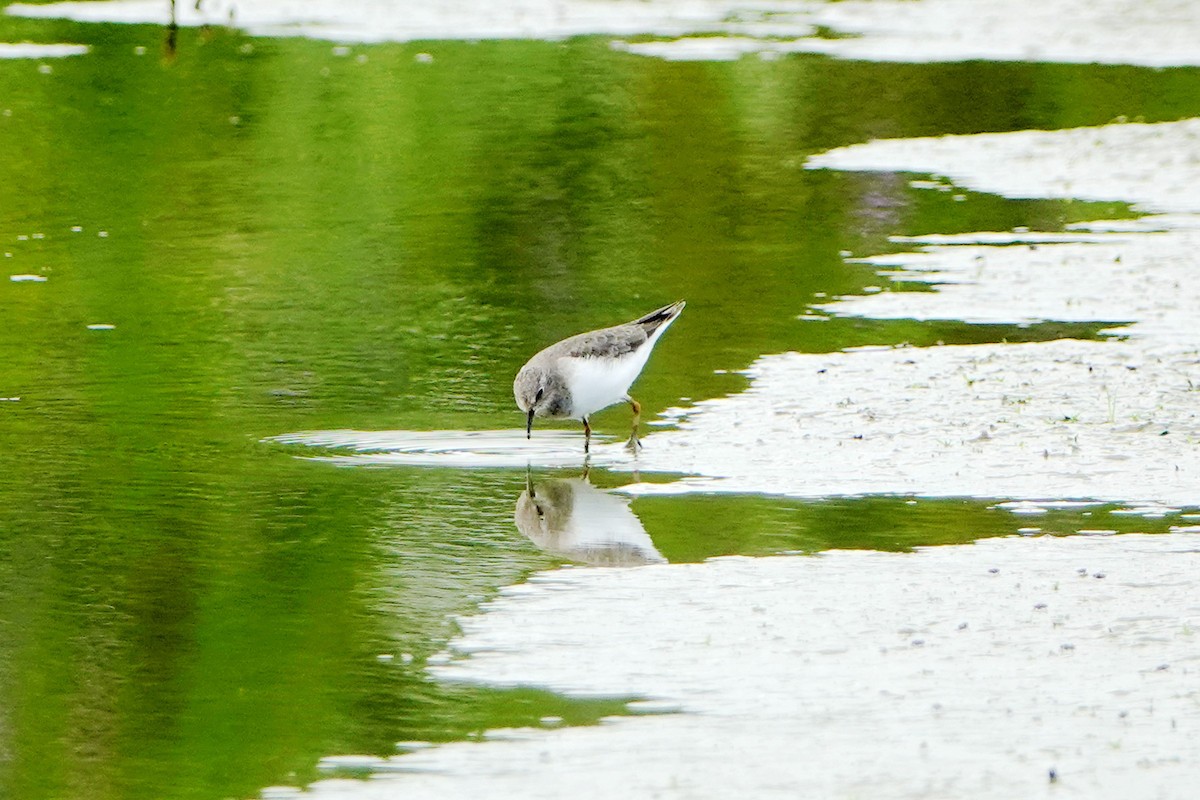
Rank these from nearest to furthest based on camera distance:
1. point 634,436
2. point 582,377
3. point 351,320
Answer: point 582,377
point 634,436
point 351,320

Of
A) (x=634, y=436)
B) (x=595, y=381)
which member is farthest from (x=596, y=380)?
(x=634, y=436)

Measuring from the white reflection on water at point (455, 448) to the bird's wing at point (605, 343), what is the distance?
458 millimetres

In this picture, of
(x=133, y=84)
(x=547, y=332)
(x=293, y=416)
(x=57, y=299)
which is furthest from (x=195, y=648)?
(x=133, y=84)

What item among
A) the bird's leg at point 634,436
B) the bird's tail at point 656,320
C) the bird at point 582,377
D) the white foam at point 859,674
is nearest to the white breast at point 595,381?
the bird at point 582,377

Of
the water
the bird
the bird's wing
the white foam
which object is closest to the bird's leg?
the bird

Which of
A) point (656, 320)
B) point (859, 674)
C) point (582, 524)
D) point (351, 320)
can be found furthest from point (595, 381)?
point (351, 320)

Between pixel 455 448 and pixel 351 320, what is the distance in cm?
310

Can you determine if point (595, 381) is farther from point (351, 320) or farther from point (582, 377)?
point (351, 320)

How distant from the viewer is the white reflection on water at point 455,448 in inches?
391

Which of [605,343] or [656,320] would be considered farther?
[656,320]

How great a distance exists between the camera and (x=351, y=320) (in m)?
13.1

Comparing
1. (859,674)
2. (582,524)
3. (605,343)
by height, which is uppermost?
(605,343)

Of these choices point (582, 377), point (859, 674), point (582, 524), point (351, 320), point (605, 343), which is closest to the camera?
point (859, 674)

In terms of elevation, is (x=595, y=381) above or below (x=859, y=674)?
above
